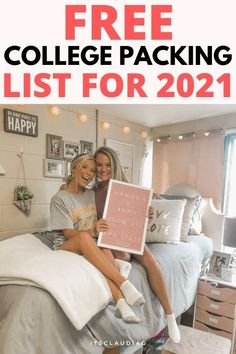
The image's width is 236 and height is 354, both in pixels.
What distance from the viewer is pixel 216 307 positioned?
1930mm

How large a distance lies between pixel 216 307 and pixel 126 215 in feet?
3.65

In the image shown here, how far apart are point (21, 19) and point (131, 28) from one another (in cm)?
58

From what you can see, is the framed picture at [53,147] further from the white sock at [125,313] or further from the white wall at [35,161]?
the white sock at [125,313]

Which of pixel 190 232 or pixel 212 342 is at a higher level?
pixel 190 232

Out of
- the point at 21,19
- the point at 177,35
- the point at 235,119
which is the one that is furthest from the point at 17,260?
the point at 235,119

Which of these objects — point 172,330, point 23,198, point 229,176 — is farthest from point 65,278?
point 229,176

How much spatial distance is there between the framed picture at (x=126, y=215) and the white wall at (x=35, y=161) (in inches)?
39.9

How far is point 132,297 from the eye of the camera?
1.22m

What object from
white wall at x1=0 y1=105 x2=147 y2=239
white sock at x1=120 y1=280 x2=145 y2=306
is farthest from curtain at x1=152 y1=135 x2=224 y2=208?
white sock at x1=120 y1=280 x2=145 y2=306

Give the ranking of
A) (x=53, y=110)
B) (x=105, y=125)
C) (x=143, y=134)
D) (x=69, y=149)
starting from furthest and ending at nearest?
1. (x=143, y=134)
2. (x=105, y=125)
3. (x=69, y=149)
4. (x=53, y=110)

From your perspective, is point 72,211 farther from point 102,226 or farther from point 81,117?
point 81,117

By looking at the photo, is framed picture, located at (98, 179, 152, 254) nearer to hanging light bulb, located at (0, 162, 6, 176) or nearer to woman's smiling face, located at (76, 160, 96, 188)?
woman's smiling face, located at (76, 160, 96, 188)

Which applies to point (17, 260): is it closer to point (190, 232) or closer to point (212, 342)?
point (212, 342)

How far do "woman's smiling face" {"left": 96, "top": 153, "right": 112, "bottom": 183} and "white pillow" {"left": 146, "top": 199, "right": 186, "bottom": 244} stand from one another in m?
0.66
